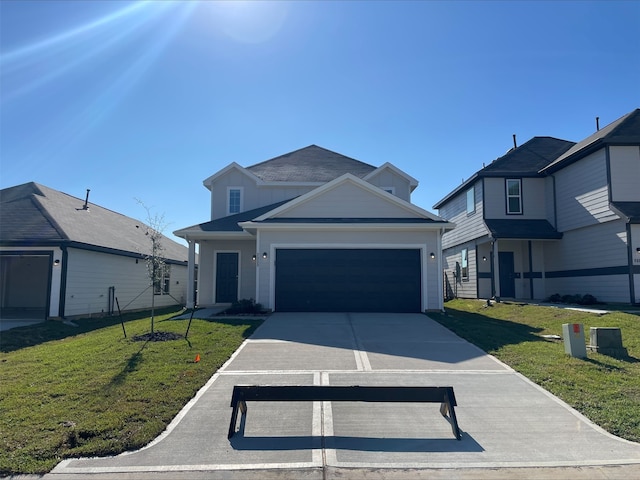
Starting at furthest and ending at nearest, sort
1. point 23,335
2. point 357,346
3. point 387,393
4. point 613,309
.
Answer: point 613,309 < point 23,335 < point 357,346 < point 387,393

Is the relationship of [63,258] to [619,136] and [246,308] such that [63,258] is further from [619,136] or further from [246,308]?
[619,136]

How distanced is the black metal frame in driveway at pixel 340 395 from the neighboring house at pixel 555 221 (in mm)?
12420

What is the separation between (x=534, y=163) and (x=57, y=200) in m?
21.5

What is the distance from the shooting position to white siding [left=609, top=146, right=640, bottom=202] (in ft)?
47.6

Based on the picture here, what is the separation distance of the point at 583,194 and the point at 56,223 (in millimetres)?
19818

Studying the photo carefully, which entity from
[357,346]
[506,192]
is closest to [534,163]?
[506,192]

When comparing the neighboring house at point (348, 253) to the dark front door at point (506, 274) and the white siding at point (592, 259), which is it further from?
the dark front door at point (506, 274)


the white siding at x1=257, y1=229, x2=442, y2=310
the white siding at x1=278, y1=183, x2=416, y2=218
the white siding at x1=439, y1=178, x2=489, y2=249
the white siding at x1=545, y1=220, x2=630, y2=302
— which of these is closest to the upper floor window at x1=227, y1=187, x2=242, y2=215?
the white siding at x1=278, y1=183, x2=416, y2=218

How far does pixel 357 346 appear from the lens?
29.2 feet

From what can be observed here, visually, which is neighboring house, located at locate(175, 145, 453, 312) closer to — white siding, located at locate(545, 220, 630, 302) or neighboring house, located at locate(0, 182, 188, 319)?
neighboring house, located at locate(0, 182, 188, 319)

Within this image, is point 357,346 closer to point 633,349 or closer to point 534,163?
point 633,349

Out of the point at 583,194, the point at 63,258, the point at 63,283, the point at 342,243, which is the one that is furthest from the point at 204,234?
the point at 583,194

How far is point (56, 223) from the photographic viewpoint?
597 inches

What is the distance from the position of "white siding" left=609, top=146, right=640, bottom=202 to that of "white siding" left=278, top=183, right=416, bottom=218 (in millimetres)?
7220
